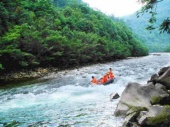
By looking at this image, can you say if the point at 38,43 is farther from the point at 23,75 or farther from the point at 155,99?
the point at 155,99

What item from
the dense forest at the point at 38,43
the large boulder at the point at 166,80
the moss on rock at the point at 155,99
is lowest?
the moss on rock at the point at 155,99

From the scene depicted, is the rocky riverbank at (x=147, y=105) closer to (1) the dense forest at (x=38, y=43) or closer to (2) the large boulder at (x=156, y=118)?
(2) the large boulder at (x=156, y=118)

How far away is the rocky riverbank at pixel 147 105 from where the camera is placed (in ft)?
26.5

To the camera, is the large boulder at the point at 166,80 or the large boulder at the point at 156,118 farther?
the large boulder at the point at 166,80

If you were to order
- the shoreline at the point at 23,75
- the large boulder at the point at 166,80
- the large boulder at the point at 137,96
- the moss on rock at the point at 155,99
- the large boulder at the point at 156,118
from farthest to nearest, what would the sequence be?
the shoreline at the point at 23,75
the large boulder at the point at 166,80
the large boulder at the point at 137,96
the moss on rock at the point at 155,99
the large boulder at the point at 156,118

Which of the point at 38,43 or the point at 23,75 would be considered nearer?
the point at 23,75

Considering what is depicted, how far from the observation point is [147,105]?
32.4 ft

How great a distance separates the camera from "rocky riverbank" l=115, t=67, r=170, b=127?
808cm

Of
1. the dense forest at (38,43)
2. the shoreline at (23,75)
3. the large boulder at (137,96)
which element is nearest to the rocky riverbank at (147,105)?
the large boulder at (137,96)

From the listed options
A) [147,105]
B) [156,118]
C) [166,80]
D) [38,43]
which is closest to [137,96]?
[147,105]

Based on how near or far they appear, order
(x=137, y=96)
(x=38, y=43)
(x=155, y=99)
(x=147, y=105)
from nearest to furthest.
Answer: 1. (x=155, y=99)
2. (x=147, y=105)
3. (x=137, y=96)
4. (x=38, y=43)

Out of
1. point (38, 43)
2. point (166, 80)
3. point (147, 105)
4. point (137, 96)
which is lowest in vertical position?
point (147, 105)

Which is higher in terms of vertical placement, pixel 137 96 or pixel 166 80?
pixel 166 80

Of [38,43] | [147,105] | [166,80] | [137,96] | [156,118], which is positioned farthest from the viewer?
[38,43]
